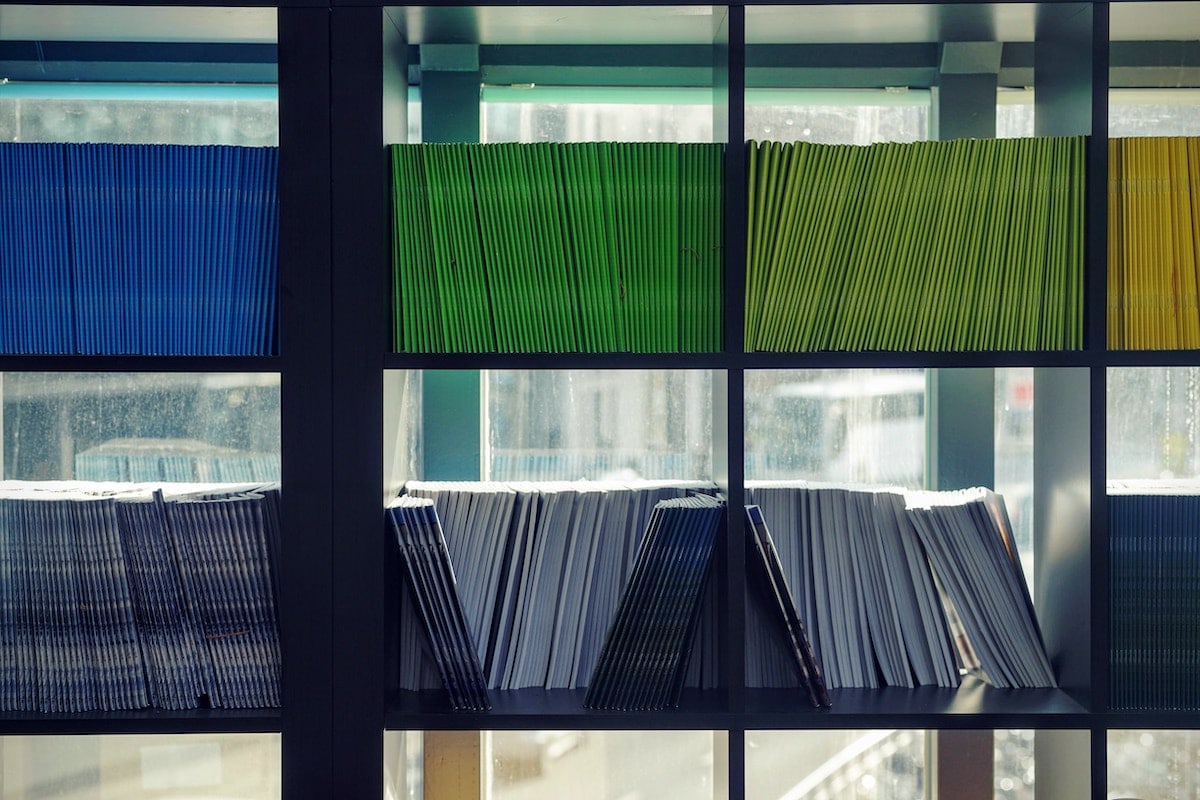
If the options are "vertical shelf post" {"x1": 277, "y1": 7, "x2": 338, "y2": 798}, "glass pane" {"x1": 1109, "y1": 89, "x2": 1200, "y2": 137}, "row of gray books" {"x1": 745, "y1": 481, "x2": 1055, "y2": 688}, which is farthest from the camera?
"glass pane" {"x1": 1109, "y1": 89, "x2": 1200, "y2": 137}

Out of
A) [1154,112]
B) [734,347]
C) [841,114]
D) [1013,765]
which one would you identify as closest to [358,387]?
[734,347]

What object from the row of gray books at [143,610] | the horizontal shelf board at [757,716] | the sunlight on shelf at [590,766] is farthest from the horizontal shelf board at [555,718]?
the sunlight on shelf at [590,766]

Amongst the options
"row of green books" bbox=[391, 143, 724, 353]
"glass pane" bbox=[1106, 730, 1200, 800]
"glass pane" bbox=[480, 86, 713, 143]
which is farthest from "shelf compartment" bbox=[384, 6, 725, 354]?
"glass pane" bbox=[1106, 730, 1200, 800]

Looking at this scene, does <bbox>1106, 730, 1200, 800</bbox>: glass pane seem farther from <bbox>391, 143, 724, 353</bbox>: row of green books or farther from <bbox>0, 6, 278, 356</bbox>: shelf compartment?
<bbox>0, 6, 278, 356</bbox>: shelf compartment

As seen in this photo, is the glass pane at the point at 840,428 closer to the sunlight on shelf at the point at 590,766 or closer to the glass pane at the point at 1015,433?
the glass pane at the point at 1015,433

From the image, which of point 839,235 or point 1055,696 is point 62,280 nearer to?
point 839,235

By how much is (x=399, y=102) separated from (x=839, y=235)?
0.75 meters

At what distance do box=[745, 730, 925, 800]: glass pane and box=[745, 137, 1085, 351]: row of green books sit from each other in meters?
0.90

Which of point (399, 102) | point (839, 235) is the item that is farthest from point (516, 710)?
point (399, 102)

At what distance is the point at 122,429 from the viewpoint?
76.7 inches

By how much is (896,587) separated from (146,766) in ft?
4.94

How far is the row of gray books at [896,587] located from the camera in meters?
1.62

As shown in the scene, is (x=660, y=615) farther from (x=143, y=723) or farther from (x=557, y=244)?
(x=143, y=723)

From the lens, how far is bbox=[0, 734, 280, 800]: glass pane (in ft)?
6.46
